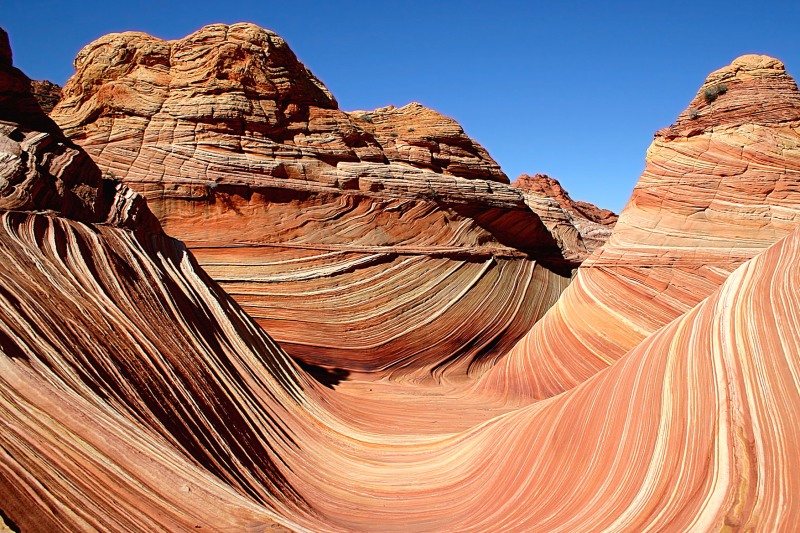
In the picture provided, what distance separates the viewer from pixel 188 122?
9383 millimetres

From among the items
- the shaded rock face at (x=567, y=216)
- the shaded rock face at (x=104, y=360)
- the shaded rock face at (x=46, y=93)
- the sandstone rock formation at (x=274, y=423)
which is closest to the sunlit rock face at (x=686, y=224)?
the sandstone rock formation at (x=274, y=423)

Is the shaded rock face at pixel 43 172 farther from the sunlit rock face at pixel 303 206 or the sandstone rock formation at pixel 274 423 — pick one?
the sunlit rock face at pixel 303 206

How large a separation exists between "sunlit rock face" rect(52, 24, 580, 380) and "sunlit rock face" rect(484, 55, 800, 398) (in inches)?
63.3

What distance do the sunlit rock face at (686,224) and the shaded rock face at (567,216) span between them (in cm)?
454

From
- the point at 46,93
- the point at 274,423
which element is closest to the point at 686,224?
the point at 274,423

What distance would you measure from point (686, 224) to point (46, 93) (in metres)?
13.2

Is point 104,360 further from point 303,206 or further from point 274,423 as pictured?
point 303,206

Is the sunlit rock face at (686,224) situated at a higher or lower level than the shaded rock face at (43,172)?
higher

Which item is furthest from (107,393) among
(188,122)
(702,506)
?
(188,122)

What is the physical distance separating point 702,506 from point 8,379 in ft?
8.99

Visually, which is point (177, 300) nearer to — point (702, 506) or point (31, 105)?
point (31, 105)

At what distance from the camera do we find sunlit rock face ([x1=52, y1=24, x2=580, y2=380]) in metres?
8.66

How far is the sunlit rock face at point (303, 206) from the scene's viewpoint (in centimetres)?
866

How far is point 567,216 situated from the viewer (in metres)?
14.5
